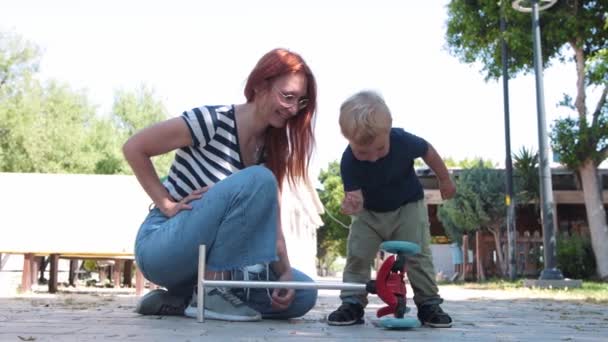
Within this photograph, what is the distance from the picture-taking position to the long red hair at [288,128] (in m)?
3.21

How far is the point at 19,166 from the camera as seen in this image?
1018 inches

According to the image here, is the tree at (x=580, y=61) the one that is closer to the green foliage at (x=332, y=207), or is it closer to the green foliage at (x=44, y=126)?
the green foliage at (x=44, y=126)

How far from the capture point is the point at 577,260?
15711mm

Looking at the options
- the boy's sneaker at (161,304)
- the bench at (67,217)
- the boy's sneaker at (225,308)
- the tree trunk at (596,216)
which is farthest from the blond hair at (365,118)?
the tree trunk at (596,216)

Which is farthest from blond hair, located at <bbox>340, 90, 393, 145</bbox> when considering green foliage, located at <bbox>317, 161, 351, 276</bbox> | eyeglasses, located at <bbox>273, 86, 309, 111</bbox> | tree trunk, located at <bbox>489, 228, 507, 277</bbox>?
green foliage, located at <bbox>317, 161, 351, 276</bbox>

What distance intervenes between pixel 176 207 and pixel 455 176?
17303mm

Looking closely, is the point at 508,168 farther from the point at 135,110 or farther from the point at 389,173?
the point at 135,110

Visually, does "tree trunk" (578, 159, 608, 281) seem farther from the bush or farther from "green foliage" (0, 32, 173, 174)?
"green foliage" (0, 32, 173, 174)

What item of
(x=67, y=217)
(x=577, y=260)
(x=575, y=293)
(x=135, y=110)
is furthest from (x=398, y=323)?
(x=135, y=110)

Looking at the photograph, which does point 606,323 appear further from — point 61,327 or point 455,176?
point 455,176

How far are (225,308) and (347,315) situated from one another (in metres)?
0.54

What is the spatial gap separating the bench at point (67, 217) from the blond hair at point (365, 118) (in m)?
5.59

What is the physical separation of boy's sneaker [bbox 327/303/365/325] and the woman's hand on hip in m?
0.80

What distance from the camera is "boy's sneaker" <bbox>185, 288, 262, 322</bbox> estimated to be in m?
3.19
